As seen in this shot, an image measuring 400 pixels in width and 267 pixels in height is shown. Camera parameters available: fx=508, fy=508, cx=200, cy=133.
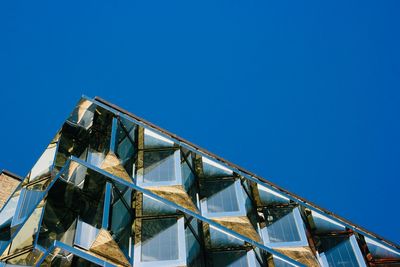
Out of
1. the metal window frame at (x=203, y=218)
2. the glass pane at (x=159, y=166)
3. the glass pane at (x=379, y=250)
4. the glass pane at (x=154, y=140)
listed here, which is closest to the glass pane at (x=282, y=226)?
the metal window frame at (x=203, y=218)

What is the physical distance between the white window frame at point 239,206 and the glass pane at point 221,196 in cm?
10

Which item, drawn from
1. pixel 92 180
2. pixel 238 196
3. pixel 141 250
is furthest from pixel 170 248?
pixel 238 196

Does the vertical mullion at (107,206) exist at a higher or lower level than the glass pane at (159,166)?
lower

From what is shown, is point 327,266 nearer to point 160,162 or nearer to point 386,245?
point 386,245

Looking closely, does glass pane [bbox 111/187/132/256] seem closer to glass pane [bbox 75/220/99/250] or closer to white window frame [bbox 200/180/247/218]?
glass pane [bbox 75/220/99/250]

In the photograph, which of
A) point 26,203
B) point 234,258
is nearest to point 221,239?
point 234,258

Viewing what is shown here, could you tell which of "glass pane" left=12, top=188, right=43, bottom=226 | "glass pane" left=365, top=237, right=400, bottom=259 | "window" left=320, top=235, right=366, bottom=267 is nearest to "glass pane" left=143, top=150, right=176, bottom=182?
"glass pane" left=12, top=188, right=43, bottom=226

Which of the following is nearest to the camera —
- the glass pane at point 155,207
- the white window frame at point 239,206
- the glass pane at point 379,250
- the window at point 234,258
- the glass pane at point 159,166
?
the glass pane at point 155,207

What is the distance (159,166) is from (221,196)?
→ 228 cm

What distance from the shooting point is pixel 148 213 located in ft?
45.7

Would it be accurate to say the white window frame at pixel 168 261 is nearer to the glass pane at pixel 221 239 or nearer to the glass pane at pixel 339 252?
the glass pane at pixel 221 239

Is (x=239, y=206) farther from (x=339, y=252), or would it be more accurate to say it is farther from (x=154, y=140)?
(x=339, y=252)

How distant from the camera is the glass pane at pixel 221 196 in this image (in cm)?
1596

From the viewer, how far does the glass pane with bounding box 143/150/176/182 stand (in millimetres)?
15367
